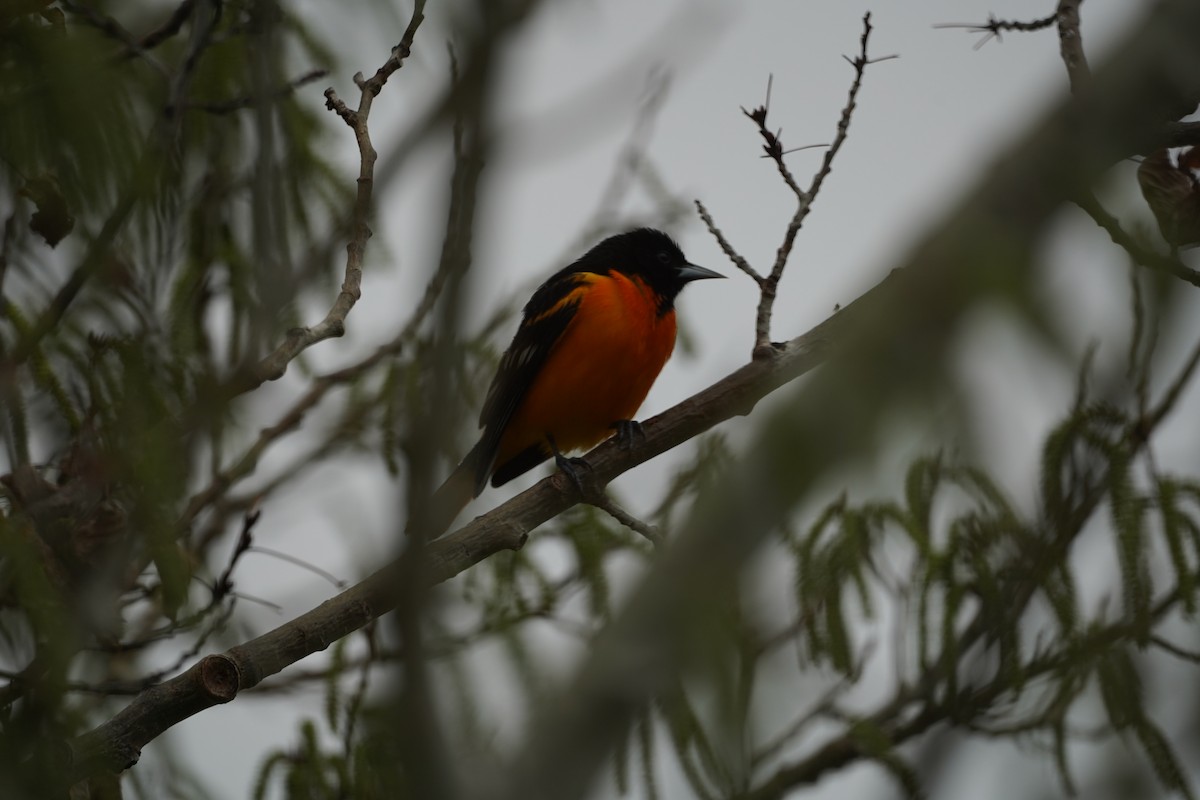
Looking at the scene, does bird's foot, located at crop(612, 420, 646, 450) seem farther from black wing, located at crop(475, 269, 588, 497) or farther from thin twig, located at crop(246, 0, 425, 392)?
thin twig, located at crop(246, 0, 425, 392)

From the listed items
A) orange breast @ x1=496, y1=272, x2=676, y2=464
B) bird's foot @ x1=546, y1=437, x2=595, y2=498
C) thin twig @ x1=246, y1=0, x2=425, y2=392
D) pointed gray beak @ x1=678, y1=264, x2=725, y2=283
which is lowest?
bird's foot @ x1=546, y1=437, x2=595, y2=498

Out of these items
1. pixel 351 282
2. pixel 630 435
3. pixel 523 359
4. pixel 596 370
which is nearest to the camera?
pixel 351 282

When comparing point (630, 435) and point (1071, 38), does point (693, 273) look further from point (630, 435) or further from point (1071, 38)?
point (1071, 38)

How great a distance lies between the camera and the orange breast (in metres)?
5.38

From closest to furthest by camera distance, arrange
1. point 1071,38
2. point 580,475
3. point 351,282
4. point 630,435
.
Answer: point 351,282 < point 1071,38 < point 580,475 < point 630,435

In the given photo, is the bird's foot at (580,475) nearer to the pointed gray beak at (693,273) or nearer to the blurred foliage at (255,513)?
the blurred foliage at (255,513)

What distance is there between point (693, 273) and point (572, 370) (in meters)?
1.01

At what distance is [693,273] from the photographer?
603cm

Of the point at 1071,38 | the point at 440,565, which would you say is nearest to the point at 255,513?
the point at 440,565

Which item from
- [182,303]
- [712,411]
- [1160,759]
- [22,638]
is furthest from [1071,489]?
[182,303]

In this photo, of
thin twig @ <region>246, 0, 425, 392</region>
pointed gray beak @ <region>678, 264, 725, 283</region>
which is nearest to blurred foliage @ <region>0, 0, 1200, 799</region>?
thin twig @ <region>246, 0, 425, 392</region>

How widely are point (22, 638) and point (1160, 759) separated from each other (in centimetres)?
288

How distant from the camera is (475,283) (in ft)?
3.85

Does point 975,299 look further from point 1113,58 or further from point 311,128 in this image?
point 311,128
